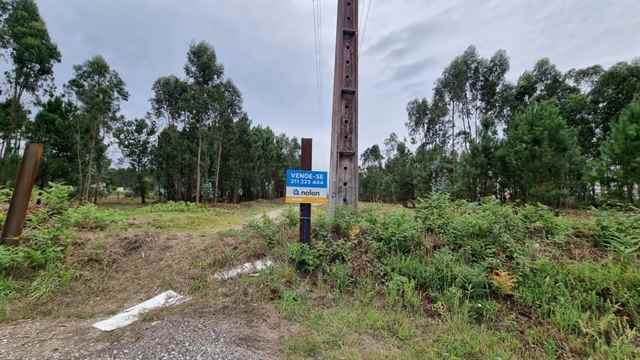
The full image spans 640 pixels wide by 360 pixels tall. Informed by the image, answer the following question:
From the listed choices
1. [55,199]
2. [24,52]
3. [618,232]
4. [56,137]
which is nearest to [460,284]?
[618,232]

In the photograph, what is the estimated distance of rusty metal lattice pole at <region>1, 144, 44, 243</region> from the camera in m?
3.87

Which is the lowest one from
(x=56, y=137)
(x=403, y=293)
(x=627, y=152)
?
(x=403, y=293)

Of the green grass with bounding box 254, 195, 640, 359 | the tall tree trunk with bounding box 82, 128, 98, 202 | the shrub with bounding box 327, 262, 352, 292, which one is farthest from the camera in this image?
the tall tree trunk with bounding box 82, 128, 98, 202

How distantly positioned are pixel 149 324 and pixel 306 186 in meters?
2.41

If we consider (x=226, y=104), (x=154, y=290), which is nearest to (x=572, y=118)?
(x=226, y=104)

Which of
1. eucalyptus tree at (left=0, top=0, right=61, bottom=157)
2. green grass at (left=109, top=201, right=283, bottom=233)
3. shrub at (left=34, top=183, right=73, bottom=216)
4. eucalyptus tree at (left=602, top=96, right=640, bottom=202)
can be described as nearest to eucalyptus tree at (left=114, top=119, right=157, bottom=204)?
eucalyptus tree at (left=0, top=0, right=61, bottom=157)

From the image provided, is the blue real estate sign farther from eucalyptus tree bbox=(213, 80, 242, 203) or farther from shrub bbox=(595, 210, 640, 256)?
eucalyptus tree bbox=(213, 80, 242, 203)

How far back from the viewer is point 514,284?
2.93 metres

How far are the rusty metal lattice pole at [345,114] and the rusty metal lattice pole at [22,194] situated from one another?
505 cm

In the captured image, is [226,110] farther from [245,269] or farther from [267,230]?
[245,269]

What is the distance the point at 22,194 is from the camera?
401cm

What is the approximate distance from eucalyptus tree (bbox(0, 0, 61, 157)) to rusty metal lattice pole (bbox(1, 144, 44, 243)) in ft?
57.0

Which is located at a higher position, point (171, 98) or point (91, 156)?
point (171, 98)

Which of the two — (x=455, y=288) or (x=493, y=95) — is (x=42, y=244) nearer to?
(x=455, y=288)
